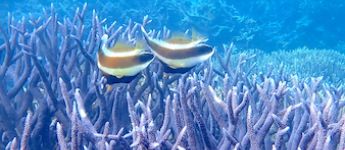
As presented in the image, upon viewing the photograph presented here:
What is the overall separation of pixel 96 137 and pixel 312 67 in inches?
298

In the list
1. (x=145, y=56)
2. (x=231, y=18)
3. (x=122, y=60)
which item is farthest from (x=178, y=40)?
(x=231, y=18)

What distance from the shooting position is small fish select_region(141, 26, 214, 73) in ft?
9.77

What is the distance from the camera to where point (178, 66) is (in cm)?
298

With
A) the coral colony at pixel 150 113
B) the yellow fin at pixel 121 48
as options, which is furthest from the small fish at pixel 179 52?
the yellow fin at pixel 121 48

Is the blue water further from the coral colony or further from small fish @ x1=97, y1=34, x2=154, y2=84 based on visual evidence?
small fish @ x1=97, y1=34, x2=154, y2=84

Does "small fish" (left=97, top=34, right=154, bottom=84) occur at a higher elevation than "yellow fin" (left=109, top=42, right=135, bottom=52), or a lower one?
lower

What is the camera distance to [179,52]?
2.97 metres

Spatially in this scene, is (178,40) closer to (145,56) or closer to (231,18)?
(145,56)

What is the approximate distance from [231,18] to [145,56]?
33.2 feet

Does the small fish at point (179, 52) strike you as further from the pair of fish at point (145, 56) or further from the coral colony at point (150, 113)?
the coral colony at point (150, 113)

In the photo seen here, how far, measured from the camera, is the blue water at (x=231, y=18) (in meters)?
12.0

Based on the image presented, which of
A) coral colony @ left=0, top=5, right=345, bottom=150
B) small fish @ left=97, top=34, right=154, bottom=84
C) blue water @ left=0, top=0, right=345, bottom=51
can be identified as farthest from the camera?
blue water @ left=0, top=0, right=345, bottom=51

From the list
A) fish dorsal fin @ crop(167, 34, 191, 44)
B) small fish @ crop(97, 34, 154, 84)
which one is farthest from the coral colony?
fish dorsal fin @ crop(167, 34, 191, 44)

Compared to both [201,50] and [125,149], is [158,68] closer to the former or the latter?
[201,50]
